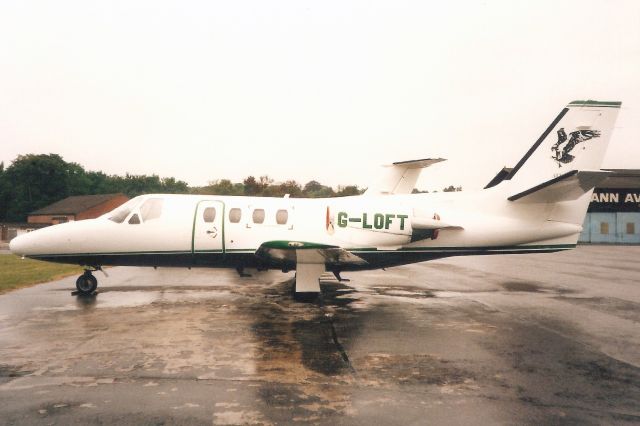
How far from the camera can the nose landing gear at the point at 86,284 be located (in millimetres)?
12164

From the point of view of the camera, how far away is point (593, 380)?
20.0ft

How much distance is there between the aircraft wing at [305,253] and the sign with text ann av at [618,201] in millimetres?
48074

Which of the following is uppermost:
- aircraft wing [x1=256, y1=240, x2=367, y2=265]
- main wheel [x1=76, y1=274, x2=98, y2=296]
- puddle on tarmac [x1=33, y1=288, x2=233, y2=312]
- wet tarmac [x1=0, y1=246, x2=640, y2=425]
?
aircraft wing [x1=256, y1=240, x2=367, y2=265]

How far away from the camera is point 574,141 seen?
1198cm

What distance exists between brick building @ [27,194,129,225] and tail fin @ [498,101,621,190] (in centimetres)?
6462

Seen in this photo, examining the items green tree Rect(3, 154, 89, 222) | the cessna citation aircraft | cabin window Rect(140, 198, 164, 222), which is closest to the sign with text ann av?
the cessna citation aircraft

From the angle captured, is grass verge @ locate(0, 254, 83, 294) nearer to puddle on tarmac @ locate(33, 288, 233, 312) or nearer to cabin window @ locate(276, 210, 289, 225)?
Result: puddle on tarmac @ locate(33, 288, 233, 312)

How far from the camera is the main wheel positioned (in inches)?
479

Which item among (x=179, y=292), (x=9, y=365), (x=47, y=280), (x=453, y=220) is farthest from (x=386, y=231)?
(x=47, y=280)

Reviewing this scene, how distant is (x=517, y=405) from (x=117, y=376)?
5.09 metres

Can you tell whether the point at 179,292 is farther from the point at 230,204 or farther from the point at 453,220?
the point at 453,220

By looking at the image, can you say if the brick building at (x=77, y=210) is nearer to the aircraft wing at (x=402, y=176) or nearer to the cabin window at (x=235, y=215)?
the aircraft wing at (x=402, y=176)

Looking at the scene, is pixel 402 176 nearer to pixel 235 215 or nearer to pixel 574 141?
pixel 574 141

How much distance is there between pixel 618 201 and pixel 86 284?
179ft
